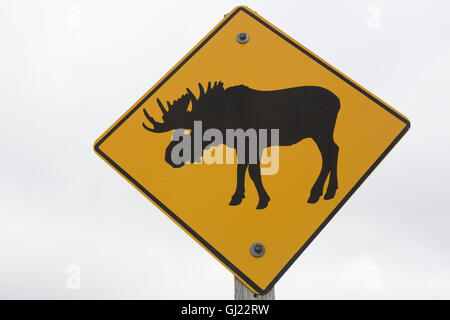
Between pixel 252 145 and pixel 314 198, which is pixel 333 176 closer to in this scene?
pixel 314 198

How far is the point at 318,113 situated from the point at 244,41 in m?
0.54

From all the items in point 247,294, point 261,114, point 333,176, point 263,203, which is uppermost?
point 261,114

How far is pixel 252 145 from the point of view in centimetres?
187

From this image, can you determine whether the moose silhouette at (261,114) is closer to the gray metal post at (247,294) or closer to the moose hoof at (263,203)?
the moose hoof at (263,203)

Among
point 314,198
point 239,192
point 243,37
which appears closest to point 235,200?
point 239,192

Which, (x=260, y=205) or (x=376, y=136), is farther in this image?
(x=376, y=136)

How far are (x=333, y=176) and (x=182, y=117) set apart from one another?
731 millimetres

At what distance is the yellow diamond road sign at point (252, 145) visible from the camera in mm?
1738

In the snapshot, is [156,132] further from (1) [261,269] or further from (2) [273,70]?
(1) [261,269]

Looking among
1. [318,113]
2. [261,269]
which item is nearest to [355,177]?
[318,113]

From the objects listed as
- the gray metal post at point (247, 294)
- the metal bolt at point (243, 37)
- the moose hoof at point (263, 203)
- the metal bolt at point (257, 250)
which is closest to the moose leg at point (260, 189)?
the moose hoof at point (263, 203)

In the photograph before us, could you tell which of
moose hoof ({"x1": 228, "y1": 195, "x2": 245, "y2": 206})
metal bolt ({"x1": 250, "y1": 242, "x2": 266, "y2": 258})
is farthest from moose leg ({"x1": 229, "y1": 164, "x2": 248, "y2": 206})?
metal bolt ({"x1": 250, "y1": 242, "x2": 266, "y2": 258})
